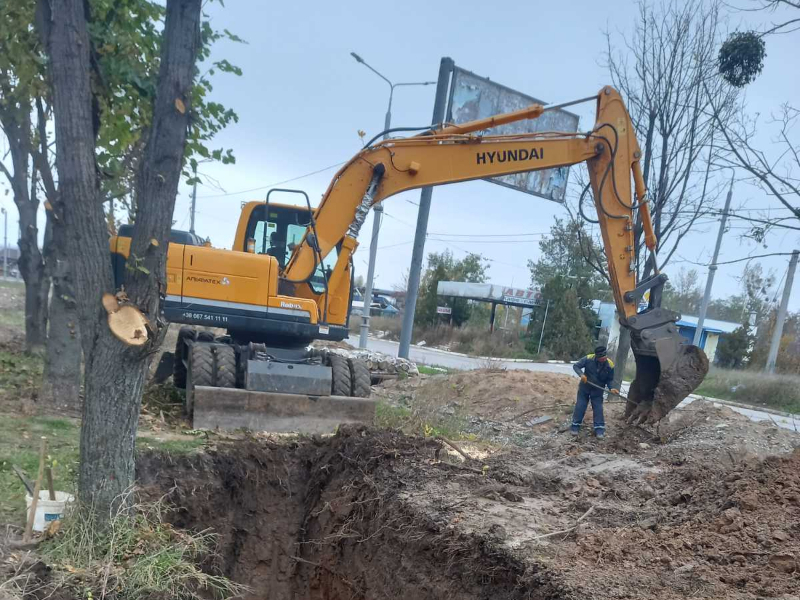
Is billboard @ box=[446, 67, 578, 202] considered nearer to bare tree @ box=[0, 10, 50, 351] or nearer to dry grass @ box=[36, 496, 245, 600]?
bare tree @ box=[0, 10, 50, 351]

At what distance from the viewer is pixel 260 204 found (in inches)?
349

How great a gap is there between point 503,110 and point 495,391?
632 centimetres

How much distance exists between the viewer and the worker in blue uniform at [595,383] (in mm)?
9609

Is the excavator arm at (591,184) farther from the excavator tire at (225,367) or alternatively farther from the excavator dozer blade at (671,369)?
the excavator tire at (225,367)

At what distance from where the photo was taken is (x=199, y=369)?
7.55 metres

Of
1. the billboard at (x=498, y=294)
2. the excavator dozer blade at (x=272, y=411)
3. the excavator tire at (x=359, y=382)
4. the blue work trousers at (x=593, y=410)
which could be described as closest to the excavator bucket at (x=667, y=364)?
the blue work trousers at (x=593, y=410)

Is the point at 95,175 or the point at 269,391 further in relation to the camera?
→ the point at 269,391

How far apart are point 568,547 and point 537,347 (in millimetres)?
29310

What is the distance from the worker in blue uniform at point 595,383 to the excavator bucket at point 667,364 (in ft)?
3.57

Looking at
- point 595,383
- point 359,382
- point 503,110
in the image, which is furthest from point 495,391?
point 503,110

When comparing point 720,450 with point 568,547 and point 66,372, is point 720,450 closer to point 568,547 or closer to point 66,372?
point 568,547

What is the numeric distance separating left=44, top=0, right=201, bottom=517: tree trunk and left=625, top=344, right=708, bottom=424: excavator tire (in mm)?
6461

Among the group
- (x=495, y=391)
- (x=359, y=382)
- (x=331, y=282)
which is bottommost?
(x=495, y=391)

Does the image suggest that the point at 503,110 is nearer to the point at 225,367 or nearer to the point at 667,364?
the point at 667,364
